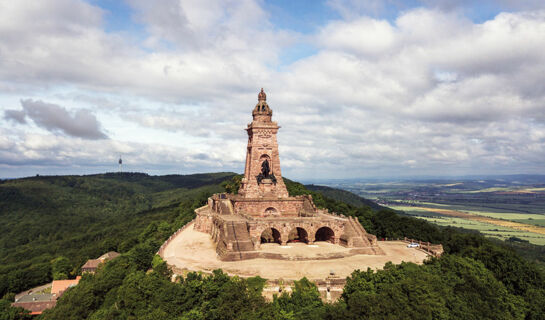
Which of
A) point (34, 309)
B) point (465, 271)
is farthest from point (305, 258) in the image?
point (34, 309)

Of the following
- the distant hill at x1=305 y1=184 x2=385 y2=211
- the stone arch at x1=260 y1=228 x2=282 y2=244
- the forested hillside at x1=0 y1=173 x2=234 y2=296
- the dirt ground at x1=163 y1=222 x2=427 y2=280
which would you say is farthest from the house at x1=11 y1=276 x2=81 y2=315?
the distant hill at x1=305 y1=184 x2=385 y2=211

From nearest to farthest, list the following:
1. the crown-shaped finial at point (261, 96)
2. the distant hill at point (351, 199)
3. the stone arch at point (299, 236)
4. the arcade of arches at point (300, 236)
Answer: the arcade of arches at point (300, 236)
the stone arch at point (299, 236)
the crown-shaped finial at point (261, 96)
the distant hill at point (351, 199)

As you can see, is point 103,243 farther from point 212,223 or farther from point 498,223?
point 498,223

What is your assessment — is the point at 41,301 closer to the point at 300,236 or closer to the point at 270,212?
the point at 270,212

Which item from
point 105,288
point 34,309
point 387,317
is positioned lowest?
point 34,309

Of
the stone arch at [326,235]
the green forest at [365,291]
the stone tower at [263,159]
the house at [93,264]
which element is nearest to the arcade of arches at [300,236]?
the stone arch at [326,235]

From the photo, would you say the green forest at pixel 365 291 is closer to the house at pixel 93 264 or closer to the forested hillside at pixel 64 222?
the house at pixel 93 264
